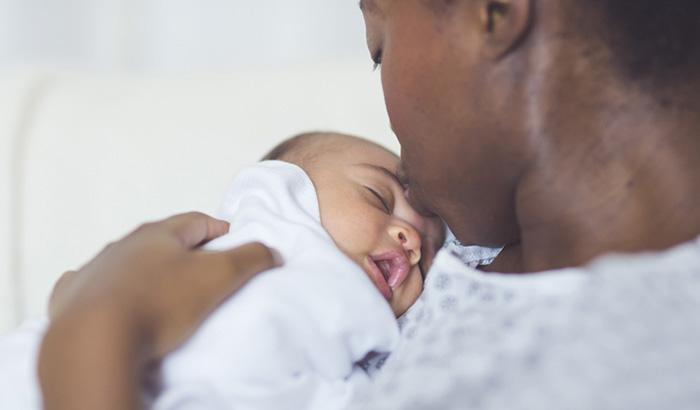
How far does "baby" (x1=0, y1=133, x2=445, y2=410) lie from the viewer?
2.44 feet

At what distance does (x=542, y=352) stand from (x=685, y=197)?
24 centimetres

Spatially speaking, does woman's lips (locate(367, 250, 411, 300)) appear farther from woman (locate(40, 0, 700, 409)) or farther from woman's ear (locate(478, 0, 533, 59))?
woman's ear (locate(478, 0, 533, 59))

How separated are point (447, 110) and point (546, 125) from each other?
13 centimetres

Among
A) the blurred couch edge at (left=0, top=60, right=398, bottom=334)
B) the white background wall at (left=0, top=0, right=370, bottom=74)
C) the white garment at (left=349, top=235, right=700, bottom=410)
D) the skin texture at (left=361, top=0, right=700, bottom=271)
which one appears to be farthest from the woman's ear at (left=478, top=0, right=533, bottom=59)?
the white background wall at (left=0, top=0, right=370, bottom=74)

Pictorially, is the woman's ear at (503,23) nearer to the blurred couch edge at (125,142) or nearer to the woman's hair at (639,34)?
the woman's hair at (639,34)

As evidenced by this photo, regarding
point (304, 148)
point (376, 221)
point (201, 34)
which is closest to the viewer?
point (376, 221)

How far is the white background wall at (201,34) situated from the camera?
83.1 inches

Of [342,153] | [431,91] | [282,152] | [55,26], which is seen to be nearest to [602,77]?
[431,91]

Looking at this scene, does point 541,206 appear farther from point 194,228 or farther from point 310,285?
point 194,228

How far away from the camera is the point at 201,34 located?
7.11 feet

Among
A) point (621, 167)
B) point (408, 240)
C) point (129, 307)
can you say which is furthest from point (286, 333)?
point (621, 167)

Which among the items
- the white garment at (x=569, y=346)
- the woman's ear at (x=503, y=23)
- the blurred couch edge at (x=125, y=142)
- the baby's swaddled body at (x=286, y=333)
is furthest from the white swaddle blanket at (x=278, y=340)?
the blurred couch edge at (x=125, y=142)

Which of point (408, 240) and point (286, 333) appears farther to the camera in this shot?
point (408, 240)

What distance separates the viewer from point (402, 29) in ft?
2.69
